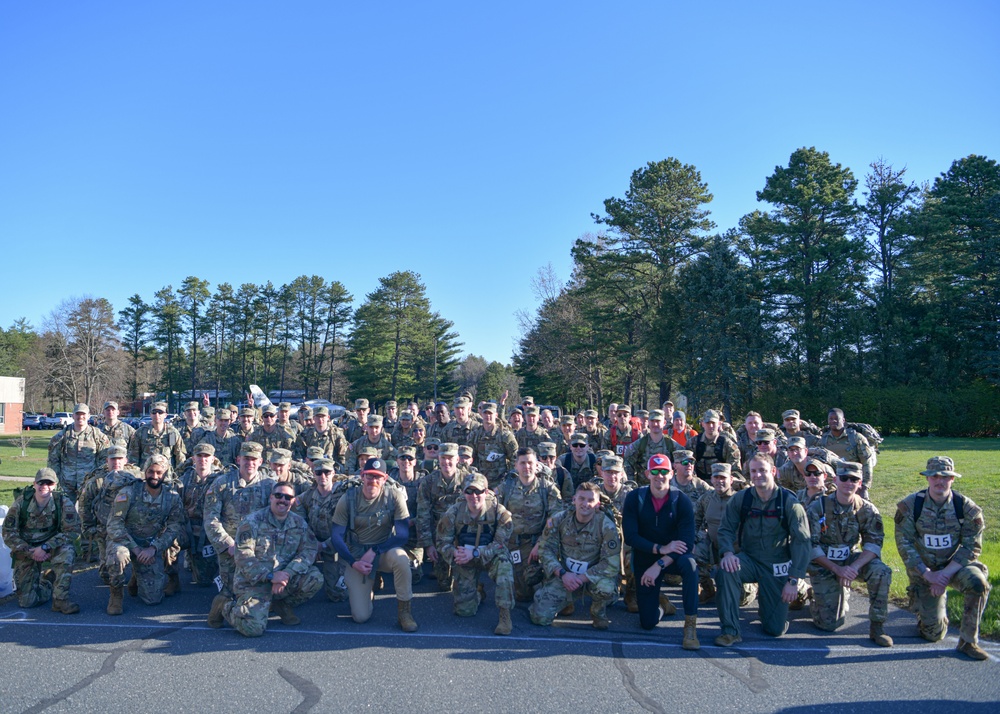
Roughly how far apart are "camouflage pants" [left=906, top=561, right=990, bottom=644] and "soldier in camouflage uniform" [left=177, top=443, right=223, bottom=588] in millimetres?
7603

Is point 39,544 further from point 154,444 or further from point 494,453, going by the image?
point 494,453

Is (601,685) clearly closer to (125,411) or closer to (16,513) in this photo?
(16,513)

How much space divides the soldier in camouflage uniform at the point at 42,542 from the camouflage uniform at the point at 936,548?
27.6ft

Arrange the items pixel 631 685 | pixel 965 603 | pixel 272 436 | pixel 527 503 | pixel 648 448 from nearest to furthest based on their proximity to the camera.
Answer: pixel 631 685
pixel 965 603
pixel 527 503
pixel 648 448
pixel 272 436

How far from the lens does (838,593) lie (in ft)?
22.6

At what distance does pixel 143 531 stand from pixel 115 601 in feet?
2.83

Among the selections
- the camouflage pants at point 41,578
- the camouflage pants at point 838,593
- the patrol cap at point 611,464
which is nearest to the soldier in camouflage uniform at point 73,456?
the camouflage pants at point 41,578

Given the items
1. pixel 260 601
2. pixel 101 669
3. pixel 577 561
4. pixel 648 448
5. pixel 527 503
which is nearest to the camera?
pixel 101 669

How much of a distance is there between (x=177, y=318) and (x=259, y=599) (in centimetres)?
7159

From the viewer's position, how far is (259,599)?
6758 millimetres

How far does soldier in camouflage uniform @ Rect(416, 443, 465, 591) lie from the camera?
839 cm

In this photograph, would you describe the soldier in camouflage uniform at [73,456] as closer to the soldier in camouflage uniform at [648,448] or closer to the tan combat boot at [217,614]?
the tan combat boot at [217,614]

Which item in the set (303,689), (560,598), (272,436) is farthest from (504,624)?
(272,436)

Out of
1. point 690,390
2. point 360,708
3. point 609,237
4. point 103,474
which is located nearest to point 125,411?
point 609,237
